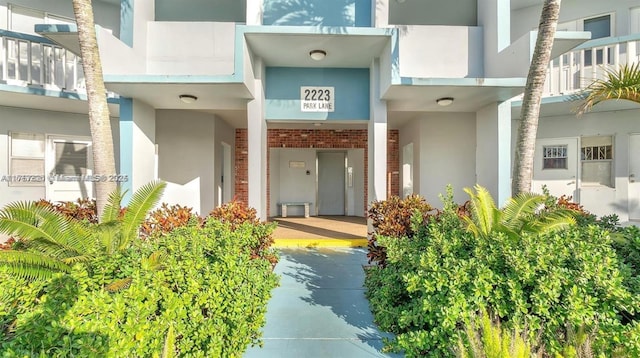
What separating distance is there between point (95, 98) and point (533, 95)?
617 cm

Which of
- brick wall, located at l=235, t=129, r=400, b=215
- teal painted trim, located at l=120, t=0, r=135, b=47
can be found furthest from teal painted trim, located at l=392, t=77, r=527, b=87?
teal painted trim, located at l=120, t=0, r=135, b=47

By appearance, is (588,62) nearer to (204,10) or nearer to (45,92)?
(204,10)

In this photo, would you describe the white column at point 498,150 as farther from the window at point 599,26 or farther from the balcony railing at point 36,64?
the balcony railing at point 36,64

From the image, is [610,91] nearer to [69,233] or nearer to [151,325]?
[151,325]

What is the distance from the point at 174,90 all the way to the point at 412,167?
7.09 m

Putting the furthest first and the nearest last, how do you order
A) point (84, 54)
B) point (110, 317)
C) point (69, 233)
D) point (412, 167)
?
point (412, 167)
point (84, 54)
point (69, 233)
point (110, 317)

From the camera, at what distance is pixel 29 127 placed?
769 centimetres

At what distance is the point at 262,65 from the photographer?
6.72 meters

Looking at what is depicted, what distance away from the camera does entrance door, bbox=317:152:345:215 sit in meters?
11.8

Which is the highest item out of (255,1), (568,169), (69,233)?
(255,1)

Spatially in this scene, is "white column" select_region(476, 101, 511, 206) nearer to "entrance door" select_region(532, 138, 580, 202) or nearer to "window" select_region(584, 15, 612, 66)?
"entrance door" select_region(532, 138, 580, 202)

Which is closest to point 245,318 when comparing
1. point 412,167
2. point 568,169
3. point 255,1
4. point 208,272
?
point 208,272

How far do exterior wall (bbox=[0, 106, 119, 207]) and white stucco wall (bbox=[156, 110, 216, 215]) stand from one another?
7.23 ft

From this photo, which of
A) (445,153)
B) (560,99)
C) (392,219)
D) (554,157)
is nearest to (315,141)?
(445,153)
